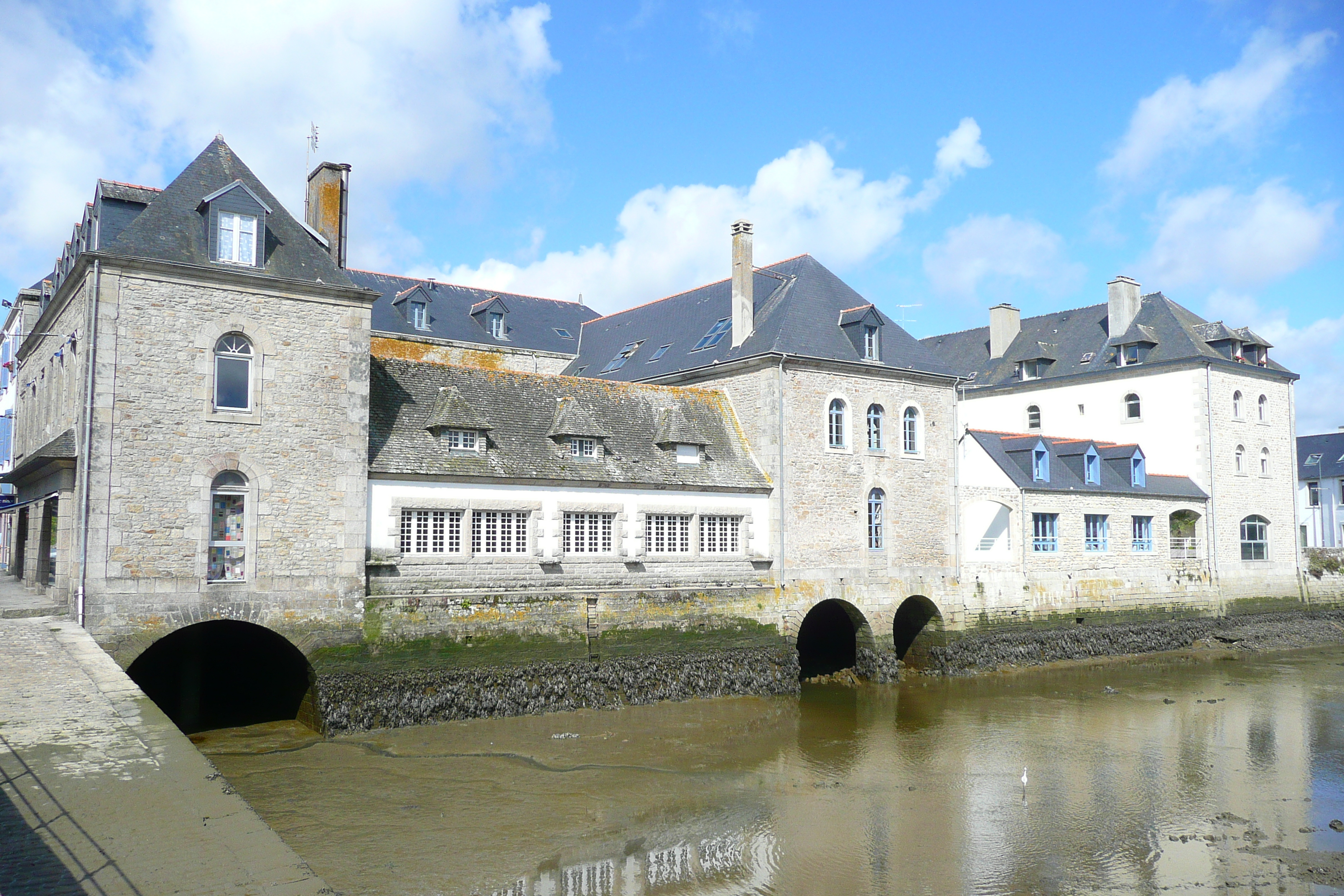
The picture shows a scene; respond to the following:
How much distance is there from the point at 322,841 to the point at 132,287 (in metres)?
8.68

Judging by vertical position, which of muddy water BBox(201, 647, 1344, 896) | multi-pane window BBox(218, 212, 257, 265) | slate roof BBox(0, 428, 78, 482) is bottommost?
muddy water BBox(201, 647, 1344, 896)

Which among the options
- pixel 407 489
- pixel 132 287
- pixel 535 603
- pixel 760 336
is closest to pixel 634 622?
pixel 535 603

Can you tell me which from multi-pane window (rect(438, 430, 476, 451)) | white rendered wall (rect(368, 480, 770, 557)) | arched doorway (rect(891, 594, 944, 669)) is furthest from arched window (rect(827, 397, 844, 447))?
multi-pane window (rect(438, 430, 476, 451))

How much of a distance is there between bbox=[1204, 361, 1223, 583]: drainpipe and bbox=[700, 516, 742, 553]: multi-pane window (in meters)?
17.2

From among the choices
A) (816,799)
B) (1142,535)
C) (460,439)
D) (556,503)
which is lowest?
(816,799)

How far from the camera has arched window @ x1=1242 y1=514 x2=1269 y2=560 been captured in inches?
1212

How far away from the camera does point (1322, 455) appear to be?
4362 centimetres

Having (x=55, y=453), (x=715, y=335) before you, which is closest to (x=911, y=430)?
(x=715, y=335)

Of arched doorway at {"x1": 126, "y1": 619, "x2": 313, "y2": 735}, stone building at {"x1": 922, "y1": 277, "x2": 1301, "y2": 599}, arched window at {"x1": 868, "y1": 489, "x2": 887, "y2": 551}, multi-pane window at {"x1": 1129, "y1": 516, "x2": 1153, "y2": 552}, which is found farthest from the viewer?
stone building at {"x1": 922, "y1": 277, "x2": 1301, "y2": 599}

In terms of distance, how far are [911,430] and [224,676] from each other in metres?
15.6

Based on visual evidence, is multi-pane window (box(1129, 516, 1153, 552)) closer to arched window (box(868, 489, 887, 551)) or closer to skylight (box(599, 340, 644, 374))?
→ arched window (box(868, 489, 887, 551))

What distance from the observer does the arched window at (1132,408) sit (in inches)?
1257

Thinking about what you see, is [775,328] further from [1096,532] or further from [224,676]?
[224,676]

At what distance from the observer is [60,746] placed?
8.83 metres
